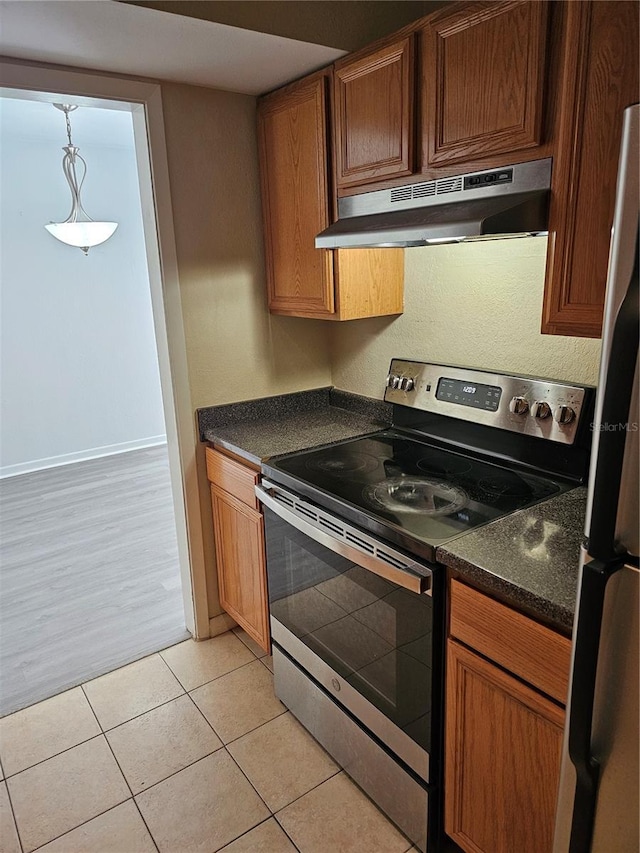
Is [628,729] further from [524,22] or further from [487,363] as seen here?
[524,22]

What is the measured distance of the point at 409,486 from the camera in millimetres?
1742

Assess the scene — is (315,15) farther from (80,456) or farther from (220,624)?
(80,456)

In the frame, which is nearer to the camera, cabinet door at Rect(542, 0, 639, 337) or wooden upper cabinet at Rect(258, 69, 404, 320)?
cabinet door at Rect(542, 0, 639, 337)

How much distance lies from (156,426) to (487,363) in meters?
3.90

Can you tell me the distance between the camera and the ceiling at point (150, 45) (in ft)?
4.87

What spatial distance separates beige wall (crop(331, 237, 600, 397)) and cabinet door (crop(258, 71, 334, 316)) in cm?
32

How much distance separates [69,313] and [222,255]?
289cm

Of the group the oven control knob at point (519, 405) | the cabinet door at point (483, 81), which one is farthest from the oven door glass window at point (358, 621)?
the cabinet door at point (483, 81)

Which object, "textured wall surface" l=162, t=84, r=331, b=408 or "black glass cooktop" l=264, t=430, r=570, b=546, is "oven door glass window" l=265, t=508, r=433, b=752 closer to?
"black glass cooktop" l=264, t=430, r=570, b=546

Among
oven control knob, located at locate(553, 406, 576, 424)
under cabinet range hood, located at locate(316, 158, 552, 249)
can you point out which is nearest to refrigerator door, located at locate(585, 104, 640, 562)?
under cabinet range hood, located at locate(316, 158, 552, 249)

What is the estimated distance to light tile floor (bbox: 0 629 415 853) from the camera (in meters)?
1.68

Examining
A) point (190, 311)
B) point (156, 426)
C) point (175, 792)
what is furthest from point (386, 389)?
point (156, 426)

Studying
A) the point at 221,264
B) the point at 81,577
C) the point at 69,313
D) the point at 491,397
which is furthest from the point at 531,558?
the point at 69,313

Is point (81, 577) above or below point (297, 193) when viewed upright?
below
